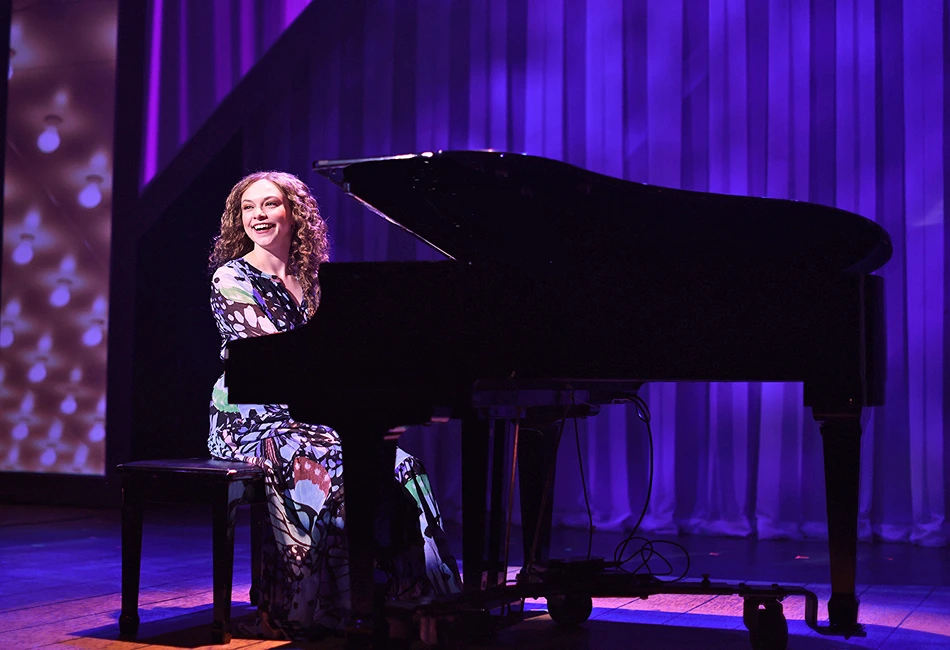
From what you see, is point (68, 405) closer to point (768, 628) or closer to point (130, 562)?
point (130, 562)

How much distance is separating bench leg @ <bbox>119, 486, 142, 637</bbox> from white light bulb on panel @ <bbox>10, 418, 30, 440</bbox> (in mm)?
3555

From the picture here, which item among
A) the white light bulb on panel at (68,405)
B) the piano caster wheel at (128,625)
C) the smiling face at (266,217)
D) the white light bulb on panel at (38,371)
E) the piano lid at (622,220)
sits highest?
the smiling face at (266,217)

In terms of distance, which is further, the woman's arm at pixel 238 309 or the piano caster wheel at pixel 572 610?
the woman's arm at pixel 238 309

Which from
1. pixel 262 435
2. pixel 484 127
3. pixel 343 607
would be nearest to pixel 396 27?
pixel 484 127

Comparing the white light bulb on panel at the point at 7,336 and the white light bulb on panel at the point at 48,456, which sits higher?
the white light bulb on panel at the point at 7,336

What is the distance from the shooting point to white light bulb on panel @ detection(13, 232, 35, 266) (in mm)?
5902

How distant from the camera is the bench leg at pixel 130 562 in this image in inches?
105

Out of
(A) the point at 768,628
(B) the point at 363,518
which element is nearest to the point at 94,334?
(B) the point at 363,518

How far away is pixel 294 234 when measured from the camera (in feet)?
10.8

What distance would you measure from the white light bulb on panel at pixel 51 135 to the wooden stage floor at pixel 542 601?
2.16m

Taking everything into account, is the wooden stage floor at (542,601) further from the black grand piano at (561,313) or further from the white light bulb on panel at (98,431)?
the white light bulb on panel at (98,431)

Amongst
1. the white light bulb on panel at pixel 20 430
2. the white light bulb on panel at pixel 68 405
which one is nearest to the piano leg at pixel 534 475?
the white light bulb on panel at pixel 68 405

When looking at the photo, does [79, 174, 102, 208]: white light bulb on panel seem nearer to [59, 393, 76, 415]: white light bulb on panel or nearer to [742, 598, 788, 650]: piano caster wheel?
[59, 393, 76, 415]: white light bulb on panel

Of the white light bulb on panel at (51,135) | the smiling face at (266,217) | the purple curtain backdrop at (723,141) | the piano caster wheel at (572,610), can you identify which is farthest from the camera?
the white light bulb on panel at (51,135)
